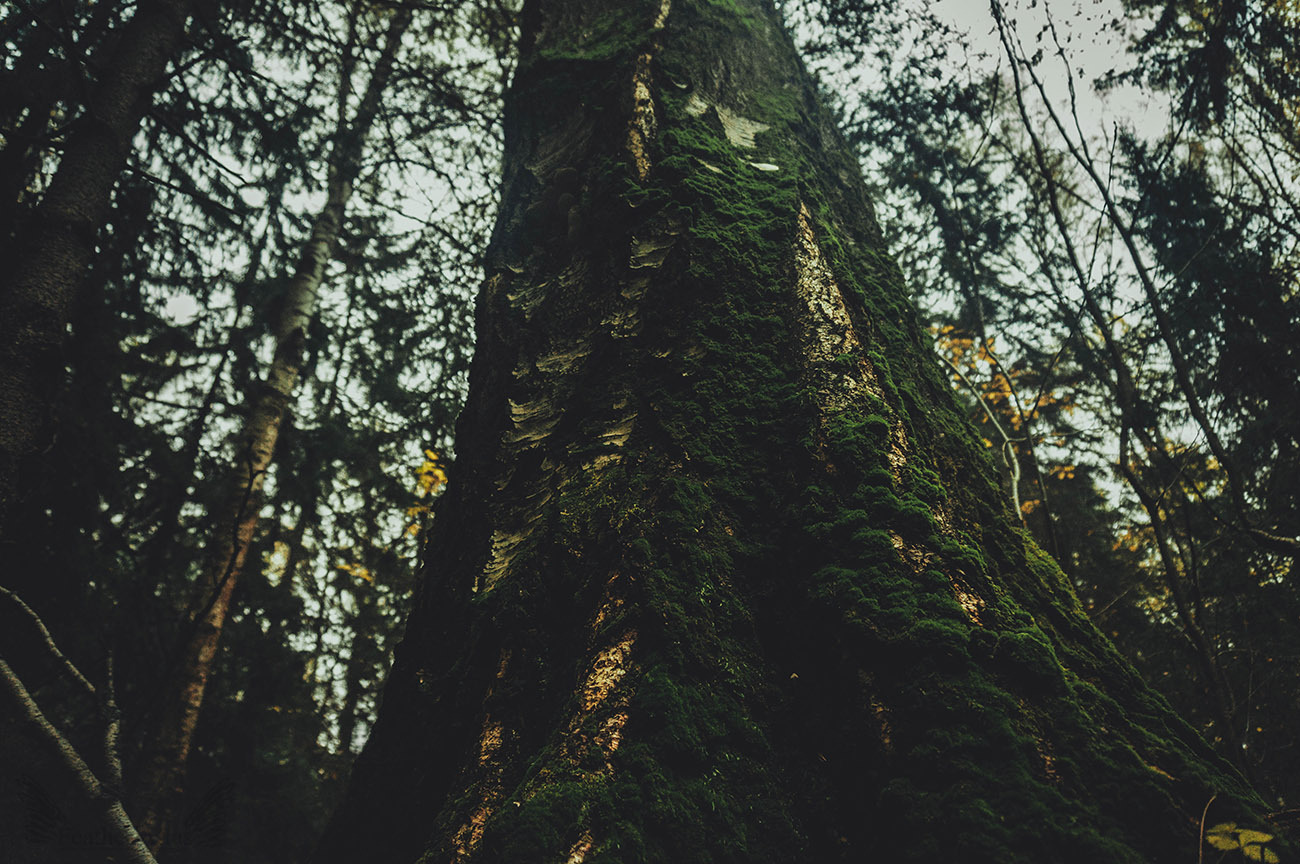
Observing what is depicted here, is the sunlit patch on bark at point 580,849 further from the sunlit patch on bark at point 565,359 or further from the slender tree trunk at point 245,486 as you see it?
the slender tree trunk at point 245,486

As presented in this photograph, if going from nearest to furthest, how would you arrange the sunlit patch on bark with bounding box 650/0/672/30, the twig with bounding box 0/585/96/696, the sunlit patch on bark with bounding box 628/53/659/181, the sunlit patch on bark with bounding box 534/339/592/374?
the twig with bounding box 0/585/96/696
the sunlit patch on bark with bounding box 534/339/592/374
the sunlit patch on bark with bounding box 628/53/659/181
the sunlit patch on bark with bounding box 650/0/672/30

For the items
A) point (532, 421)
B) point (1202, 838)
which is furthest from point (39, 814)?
point (1202, 838)

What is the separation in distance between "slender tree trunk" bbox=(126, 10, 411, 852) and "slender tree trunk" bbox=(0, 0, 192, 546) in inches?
48.4

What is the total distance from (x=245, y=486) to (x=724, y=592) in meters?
5.46

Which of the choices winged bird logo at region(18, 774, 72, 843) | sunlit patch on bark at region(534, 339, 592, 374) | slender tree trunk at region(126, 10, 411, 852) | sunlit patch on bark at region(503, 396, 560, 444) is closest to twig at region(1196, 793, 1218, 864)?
sunlit patch on bark at region(503, 396, 560, 444)

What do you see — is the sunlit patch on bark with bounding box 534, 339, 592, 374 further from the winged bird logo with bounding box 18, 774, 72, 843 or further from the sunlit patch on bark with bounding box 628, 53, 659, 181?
the winged bird logo with bounding box 18, 774, 72, 843

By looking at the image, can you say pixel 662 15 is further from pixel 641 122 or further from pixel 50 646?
pixel 50 646

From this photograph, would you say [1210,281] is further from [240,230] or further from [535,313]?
[240,230]

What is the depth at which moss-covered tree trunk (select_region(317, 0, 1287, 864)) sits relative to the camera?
45.3 inches

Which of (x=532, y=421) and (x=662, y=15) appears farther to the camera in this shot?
(x=662, y=15)

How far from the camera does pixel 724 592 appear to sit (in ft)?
5.04

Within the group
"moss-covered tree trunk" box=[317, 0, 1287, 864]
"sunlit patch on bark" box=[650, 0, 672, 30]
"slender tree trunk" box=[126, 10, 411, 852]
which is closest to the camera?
"moss-covered tree trunk" box=[317, 0, 1287, 864]

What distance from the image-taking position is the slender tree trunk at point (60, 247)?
3.49m

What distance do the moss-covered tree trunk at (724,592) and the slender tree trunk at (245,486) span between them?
1.27 m
